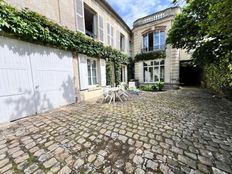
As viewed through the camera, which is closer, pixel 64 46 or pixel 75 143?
pixel 75 143

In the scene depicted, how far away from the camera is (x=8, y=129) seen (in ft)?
10.3

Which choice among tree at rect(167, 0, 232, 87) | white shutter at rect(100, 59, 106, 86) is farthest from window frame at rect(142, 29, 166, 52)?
white shutter at rect(100, 59, 106, 86)

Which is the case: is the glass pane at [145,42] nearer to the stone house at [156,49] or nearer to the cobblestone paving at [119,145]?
the stone house at [156,49]

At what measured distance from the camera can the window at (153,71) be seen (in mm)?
11352

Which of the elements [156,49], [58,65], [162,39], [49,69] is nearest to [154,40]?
[162,39]

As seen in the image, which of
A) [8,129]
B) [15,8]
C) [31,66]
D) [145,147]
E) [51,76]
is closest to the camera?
[145,147]

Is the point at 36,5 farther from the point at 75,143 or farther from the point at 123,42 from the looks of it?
the point at 123,42

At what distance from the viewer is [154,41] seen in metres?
11.4

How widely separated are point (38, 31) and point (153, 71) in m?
10.2

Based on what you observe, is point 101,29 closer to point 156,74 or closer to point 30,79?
point 30,79

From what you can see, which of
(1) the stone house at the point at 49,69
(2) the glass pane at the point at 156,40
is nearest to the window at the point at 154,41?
(2) the glass pane at the point at 156,40

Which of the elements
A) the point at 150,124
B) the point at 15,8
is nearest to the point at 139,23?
the point at 15,8

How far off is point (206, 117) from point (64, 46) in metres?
6.00

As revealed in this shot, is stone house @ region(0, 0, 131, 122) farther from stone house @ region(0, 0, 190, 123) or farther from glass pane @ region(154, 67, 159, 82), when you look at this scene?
glass pane @ region(154, 67, 159, 82)
